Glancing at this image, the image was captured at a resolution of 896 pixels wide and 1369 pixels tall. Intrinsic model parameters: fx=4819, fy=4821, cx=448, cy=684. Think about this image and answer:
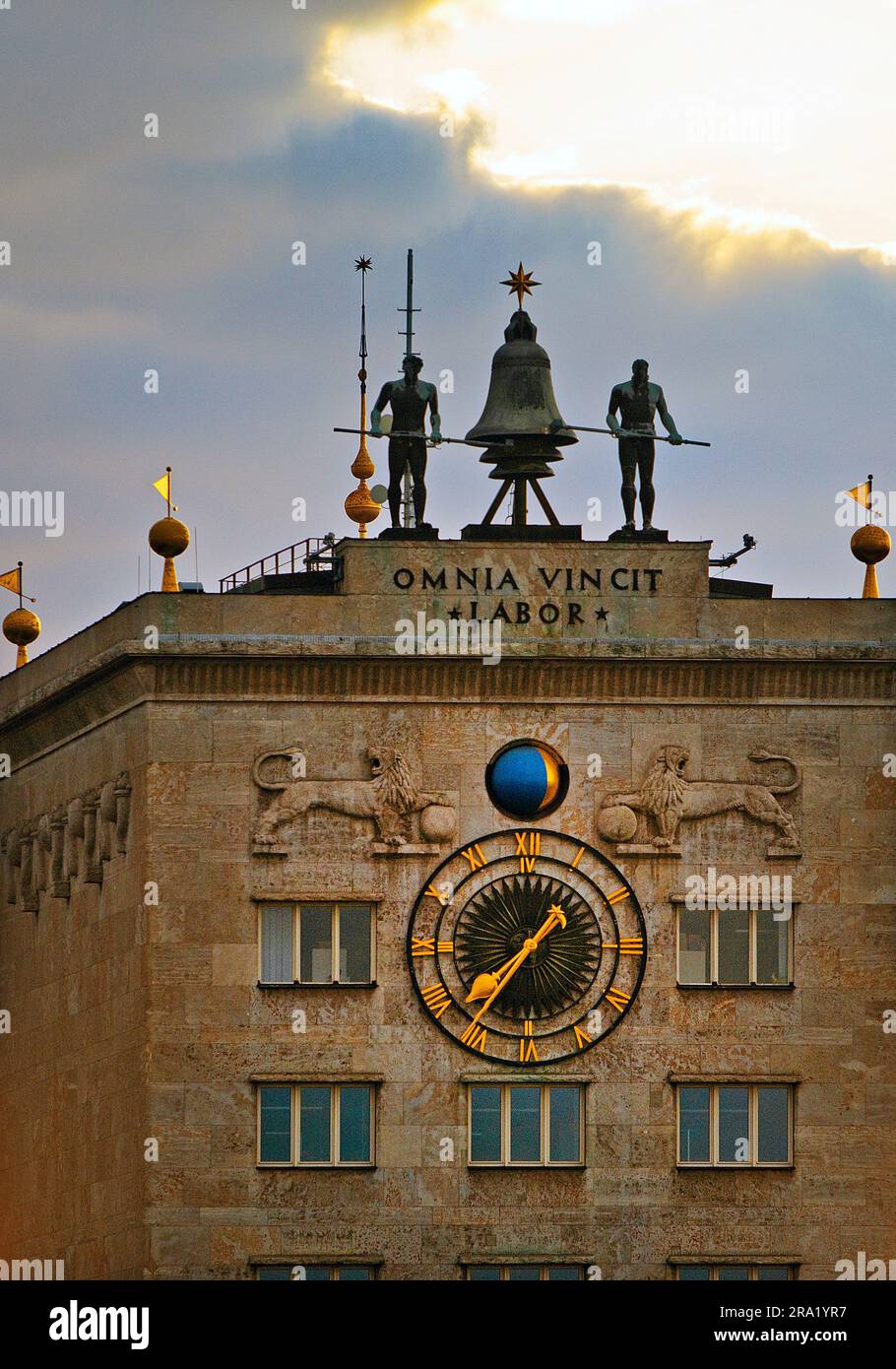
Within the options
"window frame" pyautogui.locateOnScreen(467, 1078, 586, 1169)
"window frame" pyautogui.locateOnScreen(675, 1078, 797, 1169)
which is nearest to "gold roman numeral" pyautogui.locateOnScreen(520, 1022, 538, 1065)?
"window frame" pyautogui.locateOnScreen(467, 1078, 586, 1169)

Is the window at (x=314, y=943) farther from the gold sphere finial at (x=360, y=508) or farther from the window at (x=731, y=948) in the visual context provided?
the gold sphere finial at (x=360, y=508)

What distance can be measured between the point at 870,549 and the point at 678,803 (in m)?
9.22

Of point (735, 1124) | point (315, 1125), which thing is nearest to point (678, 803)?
point (735, 1124)

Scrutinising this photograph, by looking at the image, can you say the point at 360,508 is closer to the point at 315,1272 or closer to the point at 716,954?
the point at 716,954

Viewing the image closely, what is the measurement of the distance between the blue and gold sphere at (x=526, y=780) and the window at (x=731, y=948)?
3660 millimetres

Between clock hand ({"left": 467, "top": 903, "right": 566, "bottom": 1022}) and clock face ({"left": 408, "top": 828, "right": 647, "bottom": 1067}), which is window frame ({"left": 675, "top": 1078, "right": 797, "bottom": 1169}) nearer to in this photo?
clock face ({"left": 408, "top": 828, "right": 647, "bottom": 1067})

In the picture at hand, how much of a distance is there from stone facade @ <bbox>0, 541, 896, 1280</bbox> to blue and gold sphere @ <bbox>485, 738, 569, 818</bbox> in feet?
0.99

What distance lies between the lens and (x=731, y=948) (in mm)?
101250

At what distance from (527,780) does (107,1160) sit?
39.7ft

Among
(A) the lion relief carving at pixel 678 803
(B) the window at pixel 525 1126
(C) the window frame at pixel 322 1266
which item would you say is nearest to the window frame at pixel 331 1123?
(C) the window frame at pixel 322 1266

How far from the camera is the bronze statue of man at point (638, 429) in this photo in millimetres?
105188

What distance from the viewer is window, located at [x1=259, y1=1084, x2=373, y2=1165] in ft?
328

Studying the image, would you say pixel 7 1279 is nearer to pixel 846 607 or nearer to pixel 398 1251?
pixel 398 1251
